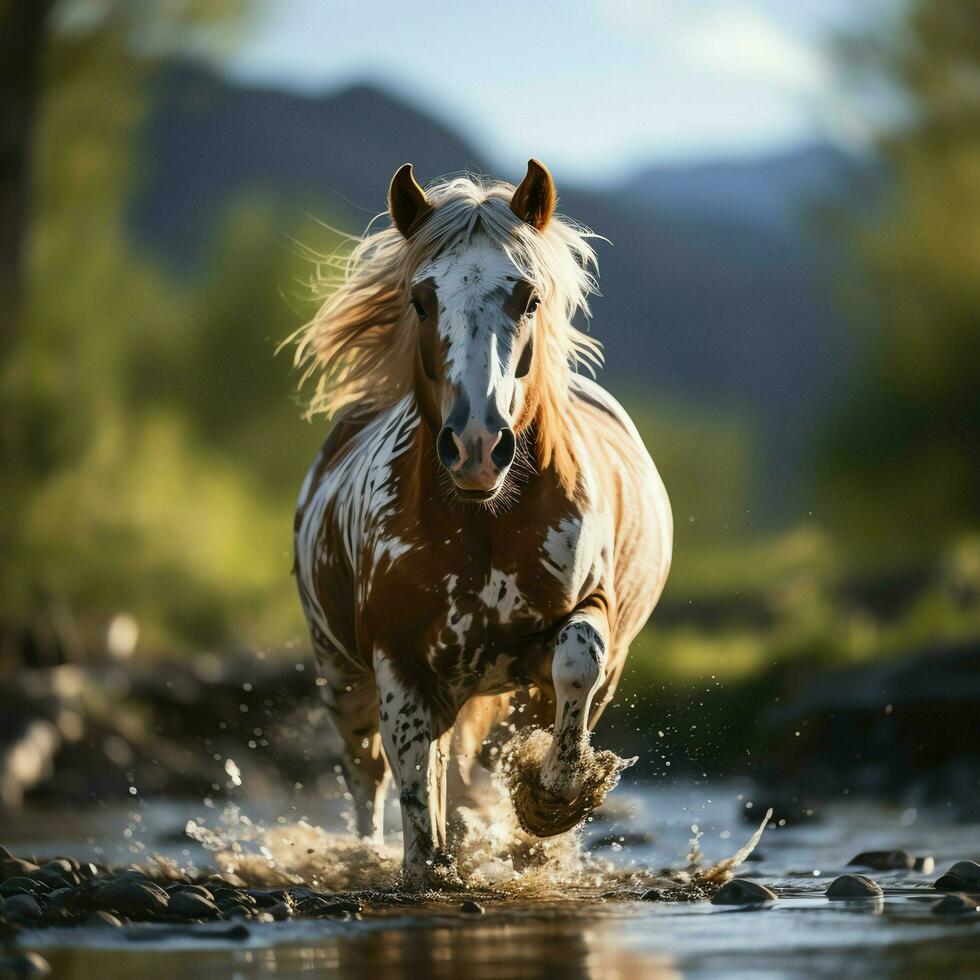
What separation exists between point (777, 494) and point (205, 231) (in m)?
8.10

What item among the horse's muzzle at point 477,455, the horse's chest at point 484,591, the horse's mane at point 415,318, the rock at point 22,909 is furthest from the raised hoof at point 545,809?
the rock at point 22,909

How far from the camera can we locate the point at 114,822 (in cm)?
852

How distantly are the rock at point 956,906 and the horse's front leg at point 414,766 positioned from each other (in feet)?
4.67

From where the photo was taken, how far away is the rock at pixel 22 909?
459 centimetres

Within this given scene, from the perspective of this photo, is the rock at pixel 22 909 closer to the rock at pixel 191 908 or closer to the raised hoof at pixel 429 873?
the rock at pixel 191 908

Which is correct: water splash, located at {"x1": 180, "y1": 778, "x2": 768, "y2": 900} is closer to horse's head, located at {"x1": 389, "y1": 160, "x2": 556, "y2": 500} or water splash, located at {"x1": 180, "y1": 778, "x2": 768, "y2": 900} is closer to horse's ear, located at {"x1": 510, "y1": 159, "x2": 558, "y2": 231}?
horse's head, located at {"x1": 389, "y1": 160, "x2": 556, "y2": 500}

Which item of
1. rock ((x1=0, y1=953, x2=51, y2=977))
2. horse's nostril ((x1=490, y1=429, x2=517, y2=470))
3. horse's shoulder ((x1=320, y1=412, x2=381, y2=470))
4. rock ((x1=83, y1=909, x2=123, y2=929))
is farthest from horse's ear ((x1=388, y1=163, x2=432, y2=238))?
rock ((x1=0, y1=953, x2=51, y2=977))

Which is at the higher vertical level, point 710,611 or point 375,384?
point 710,611

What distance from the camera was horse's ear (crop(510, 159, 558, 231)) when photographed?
480 cm

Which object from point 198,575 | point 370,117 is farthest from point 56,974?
point 370,117

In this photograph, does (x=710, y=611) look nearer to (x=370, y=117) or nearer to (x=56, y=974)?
(x=56, y=974)

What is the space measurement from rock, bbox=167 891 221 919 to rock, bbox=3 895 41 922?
1.23 feet

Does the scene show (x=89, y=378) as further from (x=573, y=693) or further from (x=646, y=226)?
(x=646, y=226)

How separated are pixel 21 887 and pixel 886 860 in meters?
3.02
